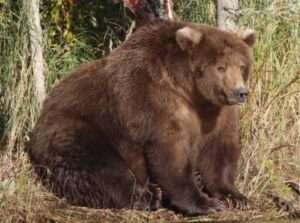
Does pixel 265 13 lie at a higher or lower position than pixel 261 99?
higher

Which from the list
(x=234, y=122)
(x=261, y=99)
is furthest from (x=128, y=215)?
(x=261, y=99)

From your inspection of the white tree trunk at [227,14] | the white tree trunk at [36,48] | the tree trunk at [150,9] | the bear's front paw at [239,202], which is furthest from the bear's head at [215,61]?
the white tree trunk at [36,48]

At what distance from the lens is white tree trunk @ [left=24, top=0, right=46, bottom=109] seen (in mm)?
8859

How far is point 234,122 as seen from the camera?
Answer: 7.67m

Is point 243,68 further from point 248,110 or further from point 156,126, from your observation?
point 248,110

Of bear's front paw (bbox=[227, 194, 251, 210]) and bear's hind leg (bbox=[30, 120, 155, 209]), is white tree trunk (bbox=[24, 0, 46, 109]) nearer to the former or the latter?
bear's hind leg (bbox=[30, 120, 155, 209])

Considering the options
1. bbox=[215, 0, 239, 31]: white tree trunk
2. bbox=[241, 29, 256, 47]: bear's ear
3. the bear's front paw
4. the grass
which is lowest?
the bear's front paw

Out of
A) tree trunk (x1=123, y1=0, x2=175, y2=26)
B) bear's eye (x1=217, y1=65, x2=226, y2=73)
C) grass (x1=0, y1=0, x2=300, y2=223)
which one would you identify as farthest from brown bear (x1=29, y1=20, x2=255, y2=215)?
tree trunk (x1=123, y1=0, x2=175, y2=26)

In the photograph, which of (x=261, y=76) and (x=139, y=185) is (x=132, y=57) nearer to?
(x=139, y=185)

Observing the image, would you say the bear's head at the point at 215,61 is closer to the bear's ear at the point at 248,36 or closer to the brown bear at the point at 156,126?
the brown bear at the point at 156,126

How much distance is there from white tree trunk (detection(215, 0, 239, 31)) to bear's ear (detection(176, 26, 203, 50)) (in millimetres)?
1449

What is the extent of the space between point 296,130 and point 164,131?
1982 mm

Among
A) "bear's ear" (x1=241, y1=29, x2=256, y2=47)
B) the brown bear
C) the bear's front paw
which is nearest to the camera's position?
the brown bear

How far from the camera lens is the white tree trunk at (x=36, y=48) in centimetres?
886
